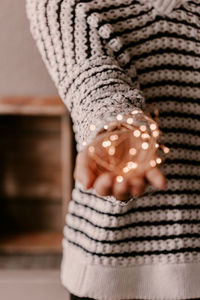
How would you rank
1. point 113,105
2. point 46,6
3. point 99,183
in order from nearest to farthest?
1. point 99,183
2. point 113,105
3. point 46,6

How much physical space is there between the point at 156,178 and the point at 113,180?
0.13 feet

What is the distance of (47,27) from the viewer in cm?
66

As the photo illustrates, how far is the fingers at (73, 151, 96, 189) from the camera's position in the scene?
411 millimetres

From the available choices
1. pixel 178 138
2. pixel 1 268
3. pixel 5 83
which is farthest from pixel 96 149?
pixel 1 268

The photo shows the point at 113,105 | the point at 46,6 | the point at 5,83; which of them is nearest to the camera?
the point at 113,105

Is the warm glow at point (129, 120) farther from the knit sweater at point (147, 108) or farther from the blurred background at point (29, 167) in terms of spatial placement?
the blurred background at point (29, 167)

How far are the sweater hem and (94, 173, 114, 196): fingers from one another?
322mm

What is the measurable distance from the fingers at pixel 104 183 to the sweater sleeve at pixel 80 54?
150 mm

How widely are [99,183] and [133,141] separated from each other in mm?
75

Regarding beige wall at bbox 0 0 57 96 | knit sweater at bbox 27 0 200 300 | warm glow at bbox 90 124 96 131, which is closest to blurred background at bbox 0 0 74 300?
beige wall at bbox 0 0 57 96

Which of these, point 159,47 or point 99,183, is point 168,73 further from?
point 99,183

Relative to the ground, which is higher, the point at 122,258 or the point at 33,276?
the point at 122,258

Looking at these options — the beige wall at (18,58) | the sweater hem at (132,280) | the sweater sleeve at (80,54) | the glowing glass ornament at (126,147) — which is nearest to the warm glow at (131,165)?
the glowing glass ornament at (126,147)

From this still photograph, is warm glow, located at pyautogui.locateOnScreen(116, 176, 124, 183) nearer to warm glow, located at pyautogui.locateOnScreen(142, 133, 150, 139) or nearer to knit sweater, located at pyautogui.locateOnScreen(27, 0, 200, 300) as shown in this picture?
warm glow, located at pyautogui.locateOnScreen(142, 133, 150, 139)
